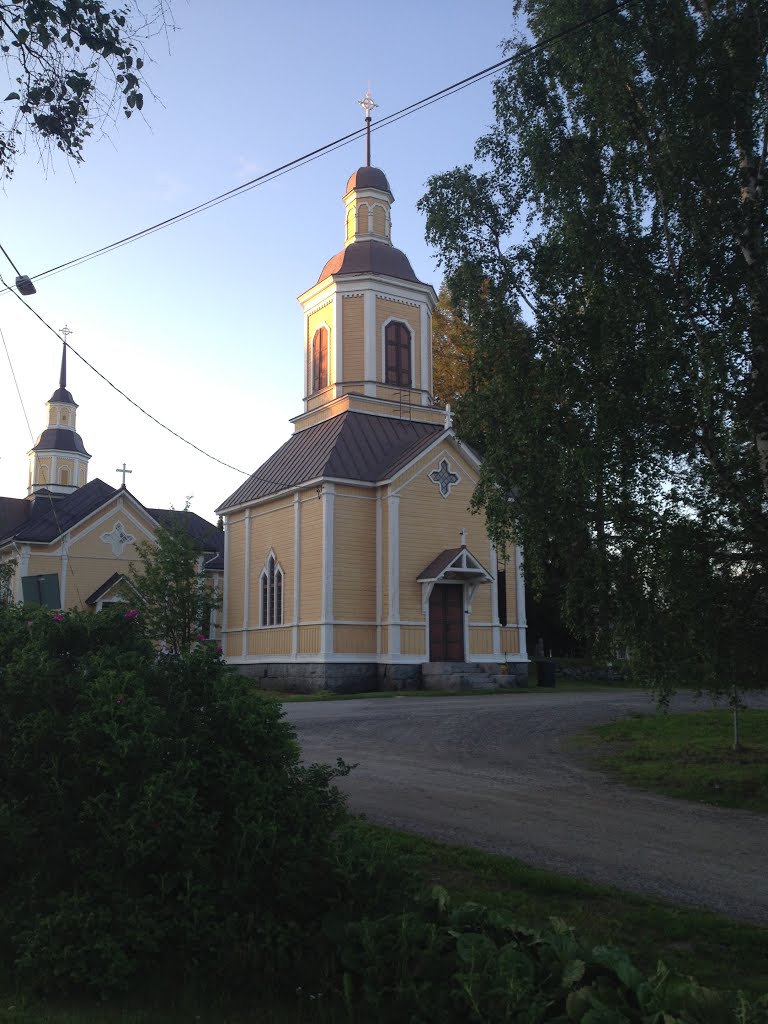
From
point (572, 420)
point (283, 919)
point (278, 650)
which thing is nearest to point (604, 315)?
point (572, 420)

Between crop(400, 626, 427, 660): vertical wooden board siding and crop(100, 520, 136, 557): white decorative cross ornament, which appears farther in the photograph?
crop(100, 520, 136, 557): white decorative cross ornament

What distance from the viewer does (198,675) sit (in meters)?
5.22

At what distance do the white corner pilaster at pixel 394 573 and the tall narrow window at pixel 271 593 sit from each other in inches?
159

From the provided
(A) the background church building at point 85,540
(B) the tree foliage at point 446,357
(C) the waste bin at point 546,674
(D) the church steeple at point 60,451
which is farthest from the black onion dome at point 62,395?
(C) the waste bin at point 546,674

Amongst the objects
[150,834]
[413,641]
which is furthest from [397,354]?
[150,834]

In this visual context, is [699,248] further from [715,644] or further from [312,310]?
[312,310]

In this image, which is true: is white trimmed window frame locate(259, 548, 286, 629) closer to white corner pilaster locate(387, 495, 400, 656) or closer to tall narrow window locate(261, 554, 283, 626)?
tall narrow window locate(261, 554, 283, 626)

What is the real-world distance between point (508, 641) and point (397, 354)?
408 inches

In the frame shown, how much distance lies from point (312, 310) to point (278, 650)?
478 inches

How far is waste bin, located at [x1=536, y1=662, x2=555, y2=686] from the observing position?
100ft

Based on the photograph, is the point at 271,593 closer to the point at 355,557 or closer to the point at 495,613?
the point at 355,557

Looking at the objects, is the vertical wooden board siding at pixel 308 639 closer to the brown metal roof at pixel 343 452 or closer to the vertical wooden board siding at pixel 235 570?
the vertical wooden board siding at pixel 235 570

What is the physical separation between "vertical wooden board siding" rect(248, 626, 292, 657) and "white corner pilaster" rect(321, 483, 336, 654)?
84.6 inches

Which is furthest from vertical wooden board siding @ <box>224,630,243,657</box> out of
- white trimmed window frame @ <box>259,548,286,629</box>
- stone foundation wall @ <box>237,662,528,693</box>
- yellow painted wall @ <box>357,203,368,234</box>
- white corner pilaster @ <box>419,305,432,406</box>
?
yellow painted wall @ <box>357,203,368,234</box>
